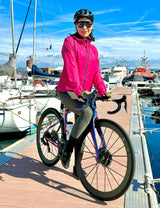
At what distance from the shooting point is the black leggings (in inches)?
95.7

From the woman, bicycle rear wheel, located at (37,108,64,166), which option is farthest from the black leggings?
bicycle rear wheel, located at (37,108,64,166)

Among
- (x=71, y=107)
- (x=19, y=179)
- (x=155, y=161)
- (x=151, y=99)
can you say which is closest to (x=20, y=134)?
(x=155, y=161)

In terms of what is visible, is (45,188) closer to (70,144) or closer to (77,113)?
(70,144)

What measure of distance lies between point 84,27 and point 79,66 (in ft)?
1.51

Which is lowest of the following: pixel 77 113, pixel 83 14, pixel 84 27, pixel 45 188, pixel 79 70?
pixel 45 188

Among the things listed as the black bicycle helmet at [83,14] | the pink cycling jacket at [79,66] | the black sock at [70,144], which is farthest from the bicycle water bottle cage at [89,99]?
the black bicycle helmet at [83,14]

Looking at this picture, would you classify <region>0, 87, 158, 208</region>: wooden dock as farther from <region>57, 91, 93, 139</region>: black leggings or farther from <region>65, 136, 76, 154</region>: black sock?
<region>57, 91, 93, 139</region>: black leggings

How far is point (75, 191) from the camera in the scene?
2789 mm

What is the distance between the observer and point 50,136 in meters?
3.34

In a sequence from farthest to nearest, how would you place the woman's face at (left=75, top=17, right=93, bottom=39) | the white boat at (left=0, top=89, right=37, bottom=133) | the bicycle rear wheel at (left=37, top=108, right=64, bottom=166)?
the white boat at (left=0, top=89, right=37, bottom=133) < the bicycle rear wheel at (left=37, top=108, right=64, bottom=166) < the woman's face at (left=75, top=17, right=93, bottom=39)

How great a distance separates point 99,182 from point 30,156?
58.3 inches

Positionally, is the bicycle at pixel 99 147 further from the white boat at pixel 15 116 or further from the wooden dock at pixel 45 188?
the white boat at pixel 15 116

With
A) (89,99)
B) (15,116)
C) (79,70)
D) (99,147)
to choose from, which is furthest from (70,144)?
(15,116)

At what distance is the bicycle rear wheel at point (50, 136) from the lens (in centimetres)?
317
